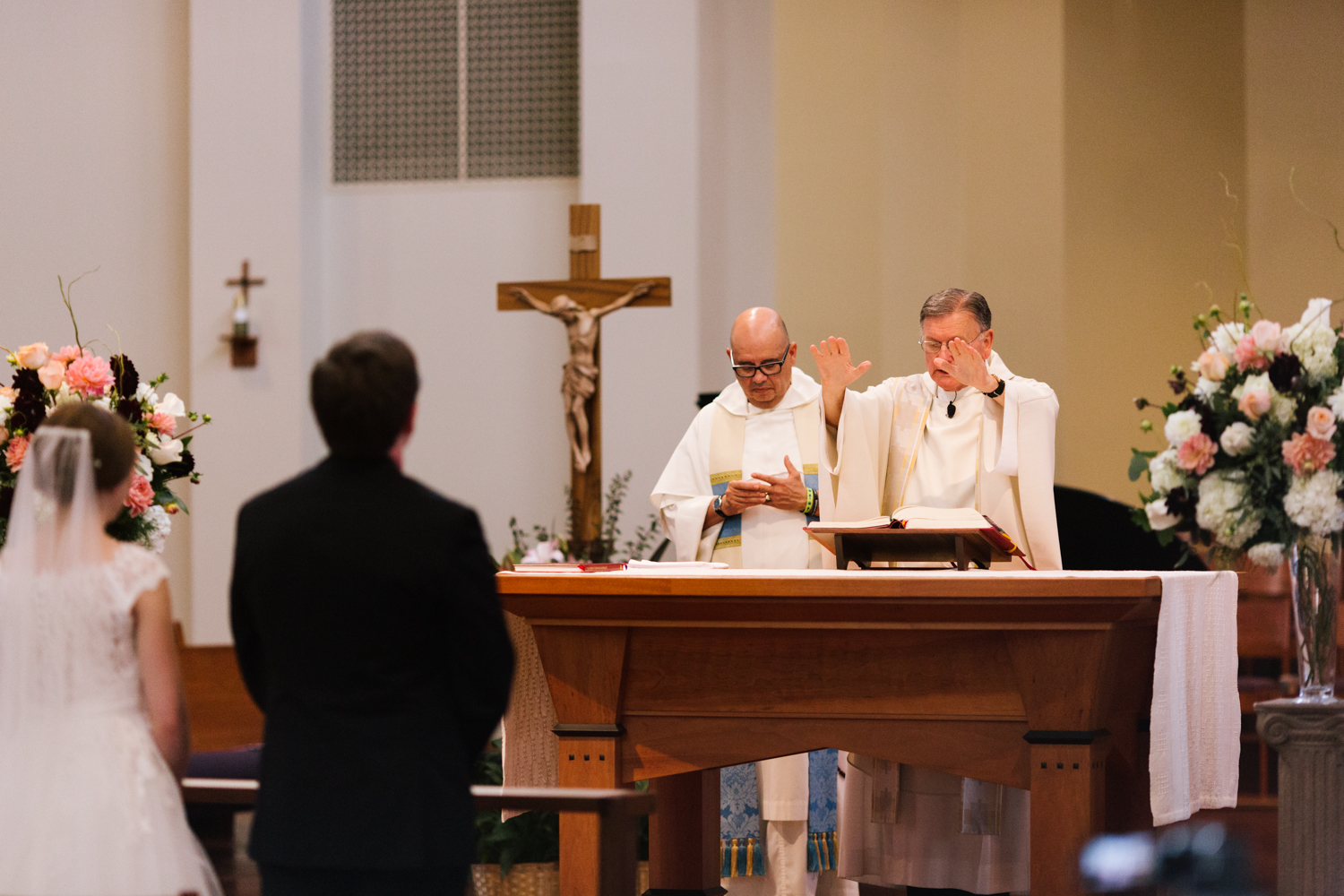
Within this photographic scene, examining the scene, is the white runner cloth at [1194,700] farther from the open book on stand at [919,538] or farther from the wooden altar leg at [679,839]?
the wooden altar leg at [679,839]

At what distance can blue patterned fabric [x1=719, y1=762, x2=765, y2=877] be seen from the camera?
4.33 meters

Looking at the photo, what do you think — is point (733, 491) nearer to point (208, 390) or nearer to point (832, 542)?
point (832, 542)

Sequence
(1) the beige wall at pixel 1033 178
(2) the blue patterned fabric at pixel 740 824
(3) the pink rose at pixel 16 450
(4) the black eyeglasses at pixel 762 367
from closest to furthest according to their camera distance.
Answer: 1. (3) the pink rose at pixel 16 450
2. (2) the blue patterned fabric at pixel 740 824
3. (4) the black eyeglasses at pixel 762 367
4. (1) the beige wall at pixel 1033 178

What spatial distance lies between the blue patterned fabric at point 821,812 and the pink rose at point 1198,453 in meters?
1.69

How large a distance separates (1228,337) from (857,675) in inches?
43.6

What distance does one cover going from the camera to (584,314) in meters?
7.07

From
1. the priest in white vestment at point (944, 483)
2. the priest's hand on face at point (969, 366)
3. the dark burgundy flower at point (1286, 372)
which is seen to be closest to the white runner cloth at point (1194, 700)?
the dark burgundy flower at point (1286, 372)

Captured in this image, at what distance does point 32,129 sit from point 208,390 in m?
2.06

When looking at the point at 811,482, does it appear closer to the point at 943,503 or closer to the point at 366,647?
the point at 943,503

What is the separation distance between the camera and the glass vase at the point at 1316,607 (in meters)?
3.03

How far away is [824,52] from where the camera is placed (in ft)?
25.7

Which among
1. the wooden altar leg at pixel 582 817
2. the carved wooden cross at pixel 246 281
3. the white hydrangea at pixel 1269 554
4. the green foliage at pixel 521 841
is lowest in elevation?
the green foliage at pixel 521 841

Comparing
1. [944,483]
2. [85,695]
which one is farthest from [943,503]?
[85,695]

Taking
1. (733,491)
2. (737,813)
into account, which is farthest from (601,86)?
(737,813)
